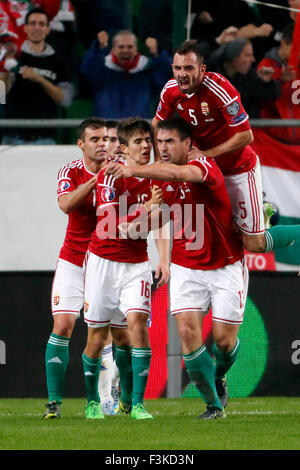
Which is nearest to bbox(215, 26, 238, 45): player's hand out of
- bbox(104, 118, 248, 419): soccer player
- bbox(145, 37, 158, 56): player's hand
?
bbox(145, 37, 158, 56): player's hand

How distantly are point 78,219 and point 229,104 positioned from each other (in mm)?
1575

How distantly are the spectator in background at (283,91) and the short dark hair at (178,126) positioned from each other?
3.19 m

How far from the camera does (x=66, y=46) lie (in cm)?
1047

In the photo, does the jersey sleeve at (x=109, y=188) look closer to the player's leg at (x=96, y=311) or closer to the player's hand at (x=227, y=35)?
the player's leg at (x=96, y=311)

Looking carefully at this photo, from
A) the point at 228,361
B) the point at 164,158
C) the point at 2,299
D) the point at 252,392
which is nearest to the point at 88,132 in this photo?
the point at 164,158

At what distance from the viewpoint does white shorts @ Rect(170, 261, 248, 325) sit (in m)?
6.78

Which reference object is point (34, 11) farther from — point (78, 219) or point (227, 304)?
point (227, 304)

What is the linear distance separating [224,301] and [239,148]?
1.09m

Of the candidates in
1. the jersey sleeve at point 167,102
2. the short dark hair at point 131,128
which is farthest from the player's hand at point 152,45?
the short dark hair at point 131,128

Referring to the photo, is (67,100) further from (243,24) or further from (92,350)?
(92,350)

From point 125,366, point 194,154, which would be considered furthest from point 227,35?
point 125,366

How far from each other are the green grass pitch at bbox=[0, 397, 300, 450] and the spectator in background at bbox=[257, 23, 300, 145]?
2992 mm

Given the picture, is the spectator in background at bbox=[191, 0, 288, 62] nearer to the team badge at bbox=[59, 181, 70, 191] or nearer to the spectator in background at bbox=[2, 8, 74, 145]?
the spectator in background at bbox=[2, 8, 74, 145]

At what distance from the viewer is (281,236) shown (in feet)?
24.8
